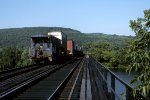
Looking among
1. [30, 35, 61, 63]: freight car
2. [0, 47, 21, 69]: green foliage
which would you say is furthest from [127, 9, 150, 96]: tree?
[0, 47, 21, 69]: green foliage

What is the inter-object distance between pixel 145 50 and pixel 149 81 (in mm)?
733

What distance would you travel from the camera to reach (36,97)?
14.5 metres

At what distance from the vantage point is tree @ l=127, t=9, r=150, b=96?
18.4 ft

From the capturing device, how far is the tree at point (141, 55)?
5.60 meters

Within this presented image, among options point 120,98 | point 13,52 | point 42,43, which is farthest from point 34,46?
point 13,52

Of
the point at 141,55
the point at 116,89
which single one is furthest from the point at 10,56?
the point at 141,55

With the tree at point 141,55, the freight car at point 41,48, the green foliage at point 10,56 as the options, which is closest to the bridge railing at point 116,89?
the tree at point 141,55

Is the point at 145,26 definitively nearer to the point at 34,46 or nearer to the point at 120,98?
the point at 120,98

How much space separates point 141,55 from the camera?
5.71 metres

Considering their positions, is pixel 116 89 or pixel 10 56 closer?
→ pixel 116 89

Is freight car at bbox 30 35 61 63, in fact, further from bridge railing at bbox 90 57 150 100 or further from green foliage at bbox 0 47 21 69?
green foliage at bbox 0 47 21 69

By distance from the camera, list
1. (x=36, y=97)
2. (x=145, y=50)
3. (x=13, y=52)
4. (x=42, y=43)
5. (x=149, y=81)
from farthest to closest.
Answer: (x=13, y=52), (x=42, y=43), (x=36, y=97), (x=145, y=50), (x=149, y=81)

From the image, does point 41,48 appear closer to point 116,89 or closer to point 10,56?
point 116,89

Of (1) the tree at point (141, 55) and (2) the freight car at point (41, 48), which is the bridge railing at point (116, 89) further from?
(2) the freight car at point (41, 48)
